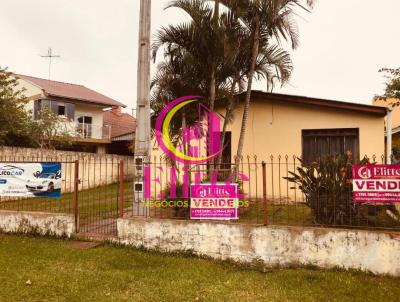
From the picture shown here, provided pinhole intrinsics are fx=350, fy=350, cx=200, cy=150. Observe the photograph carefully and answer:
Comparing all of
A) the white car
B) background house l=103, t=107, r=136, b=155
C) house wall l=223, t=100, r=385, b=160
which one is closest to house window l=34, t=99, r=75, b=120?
background house l=103, t=107, r=136, b=155

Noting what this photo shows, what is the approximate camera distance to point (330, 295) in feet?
14.3

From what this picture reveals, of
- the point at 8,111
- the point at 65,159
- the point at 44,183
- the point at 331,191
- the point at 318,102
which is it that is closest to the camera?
the point at 331,191

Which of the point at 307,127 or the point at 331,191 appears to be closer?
the point at 331,191

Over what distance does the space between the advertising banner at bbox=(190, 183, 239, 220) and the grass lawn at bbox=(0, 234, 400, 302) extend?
2.58 ft

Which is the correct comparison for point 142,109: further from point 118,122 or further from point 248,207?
point 118,122

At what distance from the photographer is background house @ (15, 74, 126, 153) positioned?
21094 mm

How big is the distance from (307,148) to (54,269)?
293 inches

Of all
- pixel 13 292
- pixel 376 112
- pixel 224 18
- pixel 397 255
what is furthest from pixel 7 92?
pixel 397 255

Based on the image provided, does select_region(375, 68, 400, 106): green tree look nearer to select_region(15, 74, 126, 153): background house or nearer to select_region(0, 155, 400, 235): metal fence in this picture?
select_region(0, 155, 400, 235): metal fence

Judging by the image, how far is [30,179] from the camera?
766 cm

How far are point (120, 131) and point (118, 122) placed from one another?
1824 millimetres

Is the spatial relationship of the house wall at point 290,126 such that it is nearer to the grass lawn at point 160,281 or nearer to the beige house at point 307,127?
the beige house at point 307,127

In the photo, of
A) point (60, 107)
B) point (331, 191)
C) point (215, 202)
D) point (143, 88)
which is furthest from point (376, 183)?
point (60, 107)

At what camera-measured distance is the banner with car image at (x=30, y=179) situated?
7.48 metres
